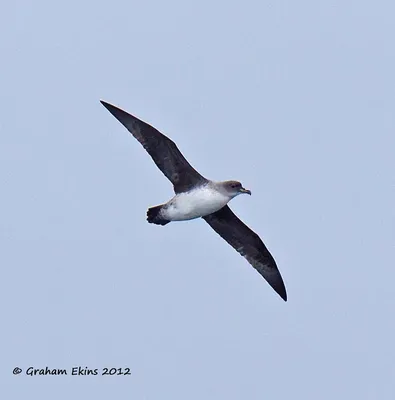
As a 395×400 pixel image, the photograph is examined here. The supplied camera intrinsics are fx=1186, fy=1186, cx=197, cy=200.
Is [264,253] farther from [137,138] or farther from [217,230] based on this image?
[137,138]

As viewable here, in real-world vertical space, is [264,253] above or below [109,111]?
below

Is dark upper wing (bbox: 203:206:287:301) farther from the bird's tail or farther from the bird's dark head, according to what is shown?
the bird's tail

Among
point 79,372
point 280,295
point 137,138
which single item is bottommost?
point 79,372

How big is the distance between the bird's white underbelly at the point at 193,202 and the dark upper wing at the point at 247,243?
130 cm

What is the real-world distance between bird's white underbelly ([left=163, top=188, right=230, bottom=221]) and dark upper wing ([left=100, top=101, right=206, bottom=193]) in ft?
0.54

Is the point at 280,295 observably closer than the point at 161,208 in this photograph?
No

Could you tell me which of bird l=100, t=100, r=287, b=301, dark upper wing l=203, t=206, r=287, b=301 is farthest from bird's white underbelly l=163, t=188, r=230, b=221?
dark upper wing l=203, t=206, r=287, b=301

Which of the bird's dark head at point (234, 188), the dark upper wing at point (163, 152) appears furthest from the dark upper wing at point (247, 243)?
the dark upper wing at point (163, 152)

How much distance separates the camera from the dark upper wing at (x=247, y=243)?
901 inches

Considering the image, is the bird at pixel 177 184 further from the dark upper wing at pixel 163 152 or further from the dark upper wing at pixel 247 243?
the dark upper wing at pixel 247 243

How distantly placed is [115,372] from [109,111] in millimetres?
4783

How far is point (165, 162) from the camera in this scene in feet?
70.2

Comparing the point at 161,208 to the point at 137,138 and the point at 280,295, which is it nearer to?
the point at 137,138

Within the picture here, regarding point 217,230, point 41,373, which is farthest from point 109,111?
point 41,373
